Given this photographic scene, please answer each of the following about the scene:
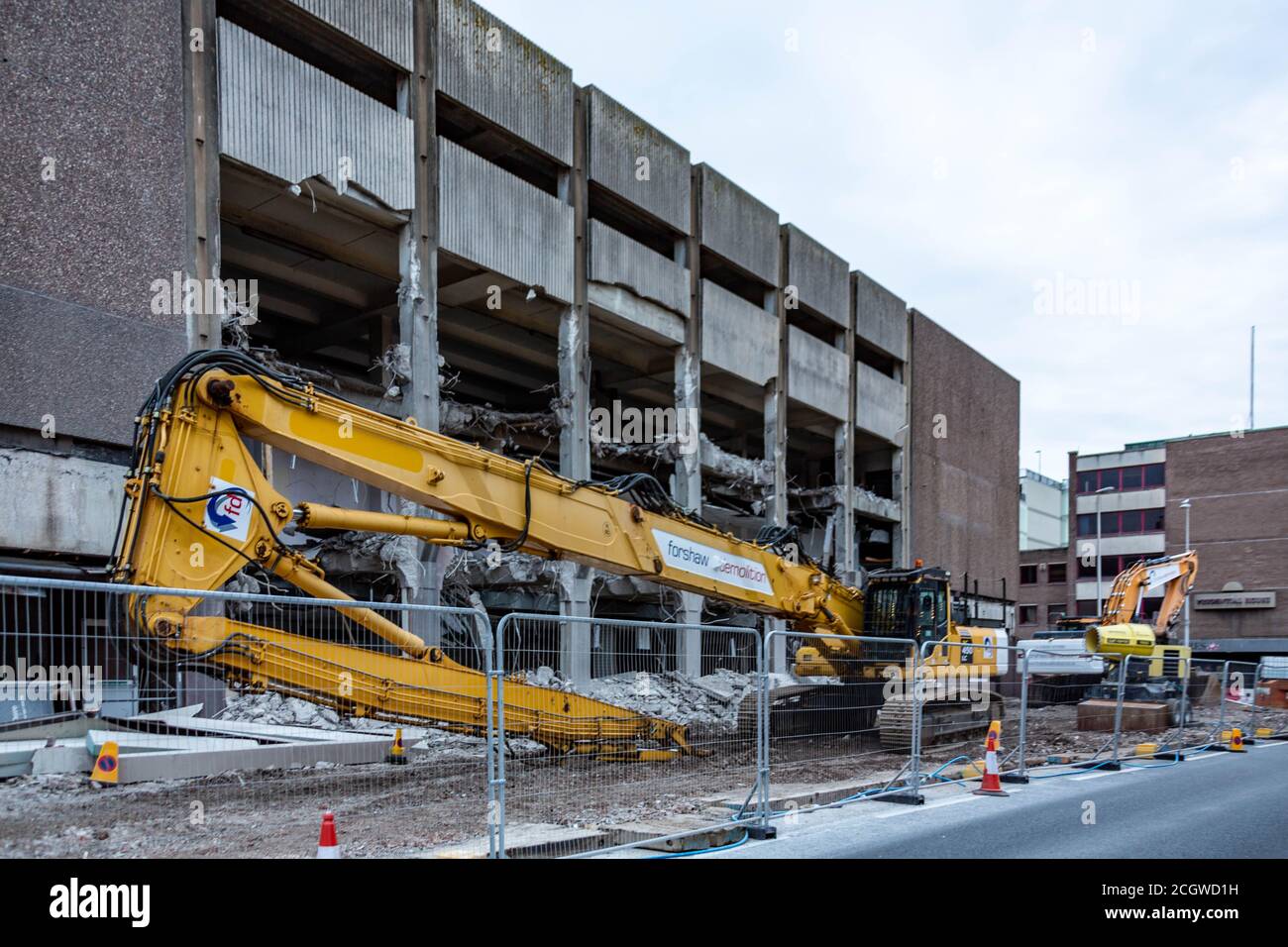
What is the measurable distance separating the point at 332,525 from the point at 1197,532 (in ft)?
206

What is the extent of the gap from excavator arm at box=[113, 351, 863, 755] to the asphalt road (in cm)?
244

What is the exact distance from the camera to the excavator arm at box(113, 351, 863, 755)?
8609mm

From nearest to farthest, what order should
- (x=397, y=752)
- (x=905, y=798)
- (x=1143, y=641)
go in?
1. (x=397, y=752)
2. (x=905, y=798)
3. (x=1143, y=641)

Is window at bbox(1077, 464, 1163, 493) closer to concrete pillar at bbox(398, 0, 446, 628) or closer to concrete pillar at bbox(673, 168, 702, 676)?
concrete pillar at bbox(673, 168, 702, 676)

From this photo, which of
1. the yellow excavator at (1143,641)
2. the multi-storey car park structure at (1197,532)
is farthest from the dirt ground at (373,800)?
the multi-storey car park structure at (1197,532)

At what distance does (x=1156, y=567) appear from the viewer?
25.3 m

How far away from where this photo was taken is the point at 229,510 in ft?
29.7

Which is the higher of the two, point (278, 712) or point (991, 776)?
point (278, 712)

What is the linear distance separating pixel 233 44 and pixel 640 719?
13.2 meters

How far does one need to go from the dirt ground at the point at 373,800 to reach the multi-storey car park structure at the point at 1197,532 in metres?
49.1

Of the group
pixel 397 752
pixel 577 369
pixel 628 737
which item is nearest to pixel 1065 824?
pixel 628 737

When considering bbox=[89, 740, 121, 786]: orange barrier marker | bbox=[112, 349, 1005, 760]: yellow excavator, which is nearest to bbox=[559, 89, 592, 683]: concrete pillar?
bbox=[112, 349, 1005, 760]: yellow excavator

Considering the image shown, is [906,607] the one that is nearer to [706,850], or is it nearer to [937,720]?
[937,720]

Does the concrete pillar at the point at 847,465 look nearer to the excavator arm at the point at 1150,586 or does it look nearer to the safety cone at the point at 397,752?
the excavator arm at the point at 1150,586
